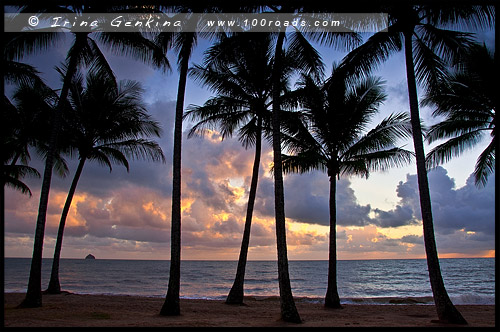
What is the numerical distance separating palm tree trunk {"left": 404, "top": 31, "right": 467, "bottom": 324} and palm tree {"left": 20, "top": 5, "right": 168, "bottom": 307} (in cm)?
737

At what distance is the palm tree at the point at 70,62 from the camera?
9.97m

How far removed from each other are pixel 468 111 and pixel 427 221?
750 centimetres

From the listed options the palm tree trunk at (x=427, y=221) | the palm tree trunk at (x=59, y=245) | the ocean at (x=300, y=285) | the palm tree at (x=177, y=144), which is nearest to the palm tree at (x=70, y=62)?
the palm tree at (x=177, y=144)

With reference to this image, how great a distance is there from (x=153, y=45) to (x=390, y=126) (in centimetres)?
904

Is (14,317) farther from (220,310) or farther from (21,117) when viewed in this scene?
(21,117)

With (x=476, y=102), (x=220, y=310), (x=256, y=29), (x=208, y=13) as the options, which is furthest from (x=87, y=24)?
(x=476, y=102)

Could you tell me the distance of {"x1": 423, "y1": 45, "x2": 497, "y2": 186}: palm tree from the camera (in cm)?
1256

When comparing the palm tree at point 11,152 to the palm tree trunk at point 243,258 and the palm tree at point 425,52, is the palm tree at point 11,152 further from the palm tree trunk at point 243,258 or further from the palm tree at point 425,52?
the palm tree at point 425,52

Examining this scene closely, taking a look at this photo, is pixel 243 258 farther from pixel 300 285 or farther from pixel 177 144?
pixel 300 285

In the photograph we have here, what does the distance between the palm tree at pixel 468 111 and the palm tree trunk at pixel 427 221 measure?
3658mm

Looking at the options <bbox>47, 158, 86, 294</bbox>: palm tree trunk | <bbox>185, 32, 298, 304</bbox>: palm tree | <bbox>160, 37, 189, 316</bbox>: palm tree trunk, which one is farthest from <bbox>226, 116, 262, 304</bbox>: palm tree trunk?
<bbox>47, 158, 86, 294</bbox>: palm tree trunk

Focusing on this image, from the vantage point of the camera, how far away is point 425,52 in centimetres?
978

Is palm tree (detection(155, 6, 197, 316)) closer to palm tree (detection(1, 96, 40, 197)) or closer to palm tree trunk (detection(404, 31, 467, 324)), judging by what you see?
palm tree (detection(1, 96, 40, 197))

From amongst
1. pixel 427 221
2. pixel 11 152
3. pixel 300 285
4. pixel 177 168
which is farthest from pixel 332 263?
pixel 300 285
